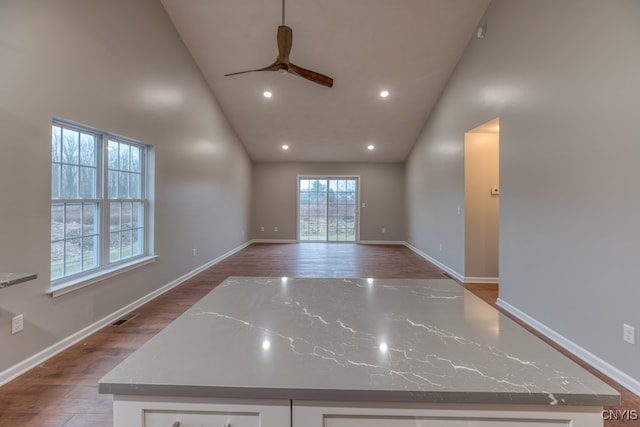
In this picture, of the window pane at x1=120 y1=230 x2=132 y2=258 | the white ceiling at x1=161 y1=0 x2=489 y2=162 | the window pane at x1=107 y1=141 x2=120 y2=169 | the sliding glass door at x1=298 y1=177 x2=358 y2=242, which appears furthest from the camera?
the sliding glass door at x1=298 y1=177 x2=358 y2=242

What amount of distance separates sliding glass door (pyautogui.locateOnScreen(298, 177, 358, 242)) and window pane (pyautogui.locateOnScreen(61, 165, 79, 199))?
6.07 m

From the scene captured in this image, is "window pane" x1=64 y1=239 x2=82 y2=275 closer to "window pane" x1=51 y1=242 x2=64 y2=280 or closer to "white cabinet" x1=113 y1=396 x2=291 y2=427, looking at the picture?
"window pane" x1=51 y1=242 x2=64 y2=280

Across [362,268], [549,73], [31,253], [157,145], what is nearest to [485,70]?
[549,73]

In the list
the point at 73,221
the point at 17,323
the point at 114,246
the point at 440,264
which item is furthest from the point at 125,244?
the point at 440,264

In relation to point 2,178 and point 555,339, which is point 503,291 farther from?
point 2,178

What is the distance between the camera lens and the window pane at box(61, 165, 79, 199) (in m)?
2.56

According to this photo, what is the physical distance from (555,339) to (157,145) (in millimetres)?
4568

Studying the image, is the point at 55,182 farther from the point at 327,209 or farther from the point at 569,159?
the point at 327,209

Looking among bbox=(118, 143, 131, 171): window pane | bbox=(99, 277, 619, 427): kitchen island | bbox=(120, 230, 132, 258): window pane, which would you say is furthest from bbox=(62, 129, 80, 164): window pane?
bbox=(99, 277, 619, 427): kitchen island

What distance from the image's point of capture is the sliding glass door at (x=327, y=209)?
28.1ft

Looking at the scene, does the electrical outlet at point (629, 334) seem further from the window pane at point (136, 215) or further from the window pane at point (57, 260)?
the window pane at point (136, 215)

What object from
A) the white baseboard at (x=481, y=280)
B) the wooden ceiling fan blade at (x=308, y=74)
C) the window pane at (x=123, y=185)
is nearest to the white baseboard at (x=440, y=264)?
the white baseboard at (x=481, y=280)

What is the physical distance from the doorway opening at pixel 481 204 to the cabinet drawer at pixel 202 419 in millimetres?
4333

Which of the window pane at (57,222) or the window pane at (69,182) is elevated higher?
the window pane at (69,182)
